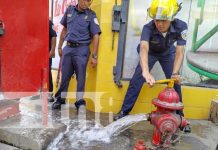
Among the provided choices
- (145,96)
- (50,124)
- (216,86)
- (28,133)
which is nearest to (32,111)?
(50,124)

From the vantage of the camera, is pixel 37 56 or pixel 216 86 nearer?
pixel 37 56

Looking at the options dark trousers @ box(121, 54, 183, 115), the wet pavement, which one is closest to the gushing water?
the wet pavement

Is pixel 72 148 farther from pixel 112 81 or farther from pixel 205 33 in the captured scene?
pixel 205 33

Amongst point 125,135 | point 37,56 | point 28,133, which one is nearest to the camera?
point 28,133

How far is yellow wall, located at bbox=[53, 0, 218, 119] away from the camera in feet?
15.5

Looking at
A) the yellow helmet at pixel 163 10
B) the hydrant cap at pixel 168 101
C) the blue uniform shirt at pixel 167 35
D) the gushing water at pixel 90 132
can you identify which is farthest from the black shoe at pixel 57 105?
the yellow helmet at pixel 163 10

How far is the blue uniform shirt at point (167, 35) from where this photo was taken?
12.5 feet

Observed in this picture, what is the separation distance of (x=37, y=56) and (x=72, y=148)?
3.67ft

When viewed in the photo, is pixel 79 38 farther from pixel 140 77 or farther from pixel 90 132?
pixel 90 132

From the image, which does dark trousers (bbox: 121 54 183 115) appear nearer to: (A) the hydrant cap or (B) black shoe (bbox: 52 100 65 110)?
(A) the hydrant cap

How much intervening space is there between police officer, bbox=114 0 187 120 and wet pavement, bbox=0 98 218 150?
19.3 inches

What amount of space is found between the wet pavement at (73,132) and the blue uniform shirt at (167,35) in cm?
117

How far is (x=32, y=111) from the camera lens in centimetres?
438

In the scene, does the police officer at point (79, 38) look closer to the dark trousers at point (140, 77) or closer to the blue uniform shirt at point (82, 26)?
the blue uniform shirt at point (82, 26)
